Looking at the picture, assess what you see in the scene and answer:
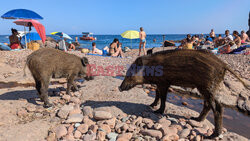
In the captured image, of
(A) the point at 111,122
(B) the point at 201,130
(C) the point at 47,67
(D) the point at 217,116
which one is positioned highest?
(C) the point at 47,67

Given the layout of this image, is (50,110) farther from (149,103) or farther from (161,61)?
(161,61)

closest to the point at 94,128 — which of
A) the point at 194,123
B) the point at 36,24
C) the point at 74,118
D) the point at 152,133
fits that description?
the point at 74,118

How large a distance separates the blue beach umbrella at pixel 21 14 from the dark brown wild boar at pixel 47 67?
27.7 feet

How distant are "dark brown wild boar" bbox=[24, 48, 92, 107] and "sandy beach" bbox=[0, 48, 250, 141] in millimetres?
538

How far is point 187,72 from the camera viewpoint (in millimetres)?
3242

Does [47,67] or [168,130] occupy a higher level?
[47,67]

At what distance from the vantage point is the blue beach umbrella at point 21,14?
35.8 ft

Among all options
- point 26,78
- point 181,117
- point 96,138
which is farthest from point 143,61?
point 26,78

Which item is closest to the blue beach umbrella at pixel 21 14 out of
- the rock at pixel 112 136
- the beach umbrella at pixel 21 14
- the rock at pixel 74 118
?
the beach umbrella at pixel 21 14

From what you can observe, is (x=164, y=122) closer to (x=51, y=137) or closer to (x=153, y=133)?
(x=153, y=133)

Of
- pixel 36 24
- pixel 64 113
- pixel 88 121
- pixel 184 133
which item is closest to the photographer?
pixel 184 133

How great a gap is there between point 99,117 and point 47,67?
83.9 inches

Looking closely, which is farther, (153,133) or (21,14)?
(21,14)

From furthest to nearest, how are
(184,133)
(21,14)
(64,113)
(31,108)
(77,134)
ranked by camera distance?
(21,14) < (31,108) < (64,113) < (184,133) < (77,134)
